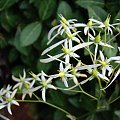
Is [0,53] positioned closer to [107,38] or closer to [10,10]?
[10,10]

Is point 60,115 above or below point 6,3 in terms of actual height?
below

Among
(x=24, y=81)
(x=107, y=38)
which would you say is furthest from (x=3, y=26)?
(x=107, y=38)

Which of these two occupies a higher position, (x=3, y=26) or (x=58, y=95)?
(x=3, y=26)

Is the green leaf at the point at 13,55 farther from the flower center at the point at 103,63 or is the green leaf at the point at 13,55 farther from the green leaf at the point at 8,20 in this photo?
the flower center at the point at 103,63

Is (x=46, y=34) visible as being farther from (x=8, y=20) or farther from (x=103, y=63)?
(x=103, y=63)

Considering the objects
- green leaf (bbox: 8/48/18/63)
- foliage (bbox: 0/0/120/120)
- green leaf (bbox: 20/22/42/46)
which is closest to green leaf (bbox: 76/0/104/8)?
foliage (bbox: 0/0/120/120)

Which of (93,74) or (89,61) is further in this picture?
(89,61)

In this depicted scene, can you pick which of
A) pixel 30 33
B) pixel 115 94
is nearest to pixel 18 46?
pixel 30 33
